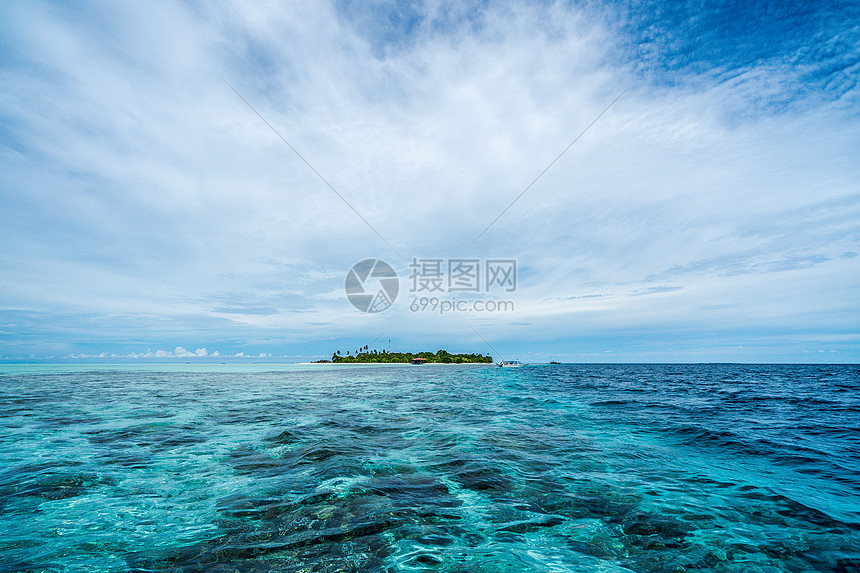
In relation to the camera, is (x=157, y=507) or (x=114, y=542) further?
(x=157, y=507)

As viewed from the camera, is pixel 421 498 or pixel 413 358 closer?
pixel 421 498

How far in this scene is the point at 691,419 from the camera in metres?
16.4

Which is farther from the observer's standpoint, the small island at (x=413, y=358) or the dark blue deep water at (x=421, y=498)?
the small island at (x=413, y=358)

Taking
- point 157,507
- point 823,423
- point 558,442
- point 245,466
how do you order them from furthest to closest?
point 823,423 → point 558,442 → point 245,466 → point 157,507

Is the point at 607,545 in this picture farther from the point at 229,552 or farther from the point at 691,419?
the point at 691,419

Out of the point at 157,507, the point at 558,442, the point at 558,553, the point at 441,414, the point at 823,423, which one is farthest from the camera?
the point at 441,414

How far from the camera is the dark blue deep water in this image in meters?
4.91

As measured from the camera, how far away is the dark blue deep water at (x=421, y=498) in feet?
16.1

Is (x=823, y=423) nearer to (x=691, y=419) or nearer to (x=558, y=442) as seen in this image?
(x=691, y=419)

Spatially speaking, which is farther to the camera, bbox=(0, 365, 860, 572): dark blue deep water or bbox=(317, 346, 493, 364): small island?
bbox=(317, 346, 493, 364): small island

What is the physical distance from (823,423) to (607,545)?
18017 mm

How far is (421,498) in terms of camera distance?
6828 mm

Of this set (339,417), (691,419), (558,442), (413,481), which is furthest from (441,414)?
(691,419)

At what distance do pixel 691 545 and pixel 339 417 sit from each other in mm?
13194
